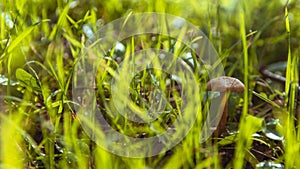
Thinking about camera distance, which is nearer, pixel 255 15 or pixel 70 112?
pixel 70 112

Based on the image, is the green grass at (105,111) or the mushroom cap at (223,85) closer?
the green grass at (105,111)

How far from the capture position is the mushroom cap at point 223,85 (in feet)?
3.42

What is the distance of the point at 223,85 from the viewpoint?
104 cm

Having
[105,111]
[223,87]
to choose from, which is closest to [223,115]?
[223,87]

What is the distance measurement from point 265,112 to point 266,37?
447 mm

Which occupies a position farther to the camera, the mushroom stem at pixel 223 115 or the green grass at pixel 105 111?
the mushroom stem at pixel 223 115

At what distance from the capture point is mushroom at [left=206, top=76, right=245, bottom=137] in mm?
1045

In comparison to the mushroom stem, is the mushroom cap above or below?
above

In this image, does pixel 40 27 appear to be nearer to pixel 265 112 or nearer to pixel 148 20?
pixel 148 20

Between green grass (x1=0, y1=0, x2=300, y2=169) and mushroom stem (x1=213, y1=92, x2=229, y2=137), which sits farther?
mushroom stem (x1=213, y1=92, x2=229, y2=137)

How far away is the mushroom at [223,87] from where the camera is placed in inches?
41.1

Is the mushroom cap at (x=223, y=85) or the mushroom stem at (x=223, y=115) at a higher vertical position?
the mushroom cap at (x=223, y=85)

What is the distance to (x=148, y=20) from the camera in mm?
1267

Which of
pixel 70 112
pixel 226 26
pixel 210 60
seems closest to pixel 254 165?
pixel 210 60
